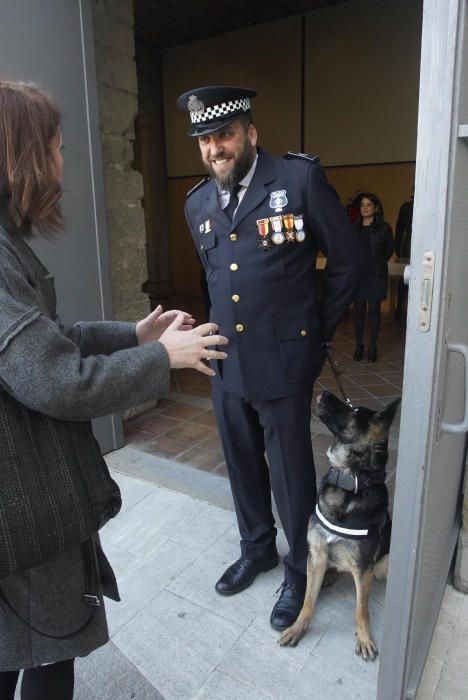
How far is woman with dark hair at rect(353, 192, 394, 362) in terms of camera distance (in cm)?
606

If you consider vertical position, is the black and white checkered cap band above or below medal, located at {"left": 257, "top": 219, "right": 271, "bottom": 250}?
above

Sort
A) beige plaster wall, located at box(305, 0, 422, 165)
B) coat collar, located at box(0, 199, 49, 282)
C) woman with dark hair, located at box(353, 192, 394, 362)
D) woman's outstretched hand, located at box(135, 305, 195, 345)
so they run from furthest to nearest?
beige plaster wall, located at box(305, 0, 422, 165) < woman with dark hair, located at box(353, 192, 394, 362) < woman's outstretched hand, located at box(135, 305, 195, 345) < coat collar, located at box(0, 199, 49, 282)

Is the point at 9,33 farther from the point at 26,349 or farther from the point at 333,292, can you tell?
the point at 26,349

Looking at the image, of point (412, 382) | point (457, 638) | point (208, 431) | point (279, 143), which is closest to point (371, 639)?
point (457, 638)

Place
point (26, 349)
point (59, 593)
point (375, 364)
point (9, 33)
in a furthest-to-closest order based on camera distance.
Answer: point (375, 364), point (9, 33), point (59, 593), point (26, 349)

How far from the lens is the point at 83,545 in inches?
54.7

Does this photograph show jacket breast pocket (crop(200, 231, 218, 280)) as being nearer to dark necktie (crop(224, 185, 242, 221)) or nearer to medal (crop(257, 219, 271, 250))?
dark necktie (crop(224, 185, 242, 221))

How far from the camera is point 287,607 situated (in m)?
2.28

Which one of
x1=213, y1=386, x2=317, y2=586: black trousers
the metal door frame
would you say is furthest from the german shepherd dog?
the metal door frame

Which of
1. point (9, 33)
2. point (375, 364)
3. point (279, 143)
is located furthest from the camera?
point (279, 143)

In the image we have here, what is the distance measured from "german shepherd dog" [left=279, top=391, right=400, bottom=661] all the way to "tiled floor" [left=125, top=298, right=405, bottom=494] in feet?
2.44

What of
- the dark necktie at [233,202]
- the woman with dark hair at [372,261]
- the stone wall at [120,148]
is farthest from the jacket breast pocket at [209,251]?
the woman with dark hair at [372,261]

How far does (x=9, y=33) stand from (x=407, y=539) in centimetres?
314

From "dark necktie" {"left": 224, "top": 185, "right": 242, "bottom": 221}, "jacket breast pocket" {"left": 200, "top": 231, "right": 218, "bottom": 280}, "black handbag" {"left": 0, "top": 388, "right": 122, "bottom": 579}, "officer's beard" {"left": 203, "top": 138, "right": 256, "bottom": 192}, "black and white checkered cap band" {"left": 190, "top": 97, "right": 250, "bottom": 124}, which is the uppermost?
"black and white checkered cap band" {"left": 190, "top": 97, "right": 250, "bottom": 124}
